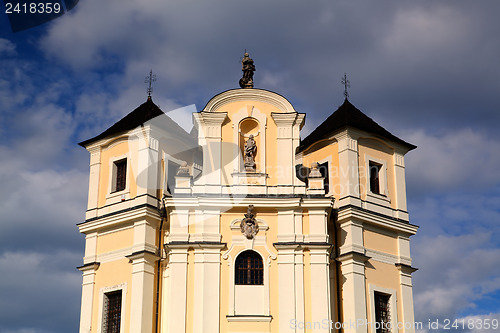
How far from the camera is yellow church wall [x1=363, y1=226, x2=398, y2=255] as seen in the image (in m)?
32.0

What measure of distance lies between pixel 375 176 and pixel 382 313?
5915mm

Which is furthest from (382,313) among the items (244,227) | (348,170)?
(244,227)

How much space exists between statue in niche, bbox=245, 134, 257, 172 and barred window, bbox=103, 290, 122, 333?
7001mm

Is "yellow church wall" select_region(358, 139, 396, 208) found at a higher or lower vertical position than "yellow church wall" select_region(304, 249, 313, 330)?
higher

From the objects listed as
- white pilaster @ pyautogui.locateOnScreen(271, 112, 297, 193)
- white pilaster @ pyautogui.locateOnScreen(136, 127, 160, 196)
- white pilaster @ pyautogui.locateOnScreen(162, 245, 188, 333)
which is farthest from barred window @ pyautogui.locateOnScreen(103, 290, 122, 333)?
white pilaster @ pyautogui.locateOnScreen(271, 112, 297, 193)

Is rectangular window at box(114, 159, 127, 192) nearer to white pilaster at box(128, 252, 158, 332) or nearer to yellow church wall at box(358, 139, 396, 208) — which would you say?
white pilaster at box(128, 252, 158, 332)

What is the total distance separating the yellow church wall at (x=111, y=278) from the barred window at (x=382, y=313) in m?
9.60

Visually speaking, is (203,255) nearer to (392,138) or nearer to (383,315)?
(383,315)

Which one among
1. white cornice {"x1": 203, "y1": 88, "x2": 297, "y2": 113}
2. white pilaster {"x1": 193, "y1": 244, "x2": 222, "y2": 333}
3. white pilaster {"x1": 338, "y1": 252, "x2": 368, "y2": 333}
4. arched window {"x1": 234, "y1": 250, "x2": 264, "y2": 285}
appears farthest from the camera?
white cornice {"x1": 203, "y1": 88, "x2": 297, "y2": 113}

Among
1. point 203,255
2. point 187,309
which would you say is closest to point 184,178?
point 203,255

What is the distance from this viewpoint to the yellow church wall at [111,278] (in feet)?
101

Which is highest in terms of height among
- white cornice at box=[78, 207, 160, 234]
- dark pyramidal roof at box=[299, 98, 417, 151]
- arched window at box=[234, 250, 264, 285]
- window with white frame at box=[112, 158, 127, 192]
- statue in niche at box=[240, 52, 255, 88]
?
statue in niche at box=[240, 52, 255, 88]

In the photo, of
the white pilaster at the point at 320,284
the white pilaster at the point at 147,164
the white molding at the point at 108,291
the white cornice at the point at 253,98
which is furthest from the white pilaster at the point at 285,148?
the white molding at the point at 108,291

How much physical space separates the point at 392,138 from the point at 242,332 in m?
11.2
